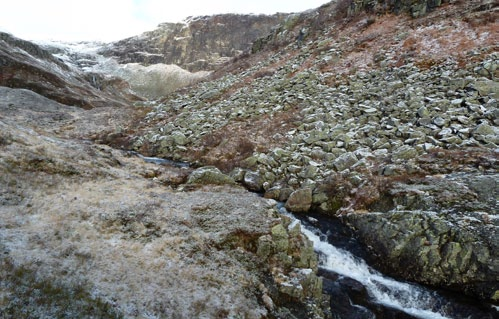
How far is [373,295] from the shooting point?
9.03 meters

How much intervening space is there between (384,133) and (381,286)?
348 inches

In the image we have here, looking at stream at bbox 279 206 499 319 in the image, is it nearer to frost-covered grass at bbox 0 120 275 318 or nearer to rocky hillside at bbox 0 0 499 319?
rocky hillside at bbox 0 0 499 319

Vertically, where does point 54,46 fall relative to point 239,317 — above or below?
above

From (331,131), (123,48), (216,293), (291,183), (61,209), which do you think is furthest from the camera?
(123,48)

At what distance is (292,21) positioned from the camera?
40.6 metres

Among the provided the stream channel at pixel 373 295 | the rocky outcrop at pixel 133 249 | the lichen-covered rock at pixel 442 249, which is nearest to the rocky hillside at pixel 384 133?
the lichen-covered rock at pixel 442 249

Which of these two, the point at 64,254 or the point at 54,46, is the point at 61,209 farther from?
the point at 54,46

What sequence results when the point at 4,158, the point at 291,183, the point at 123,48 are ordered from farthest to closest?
the point at 123,48 → the point at 291,183 → the point at 4,158

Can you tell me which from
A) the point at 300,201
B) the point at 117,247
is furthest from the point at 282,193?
the point at 117,247

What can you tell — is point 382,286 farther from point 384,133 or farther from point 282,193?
point 384,133

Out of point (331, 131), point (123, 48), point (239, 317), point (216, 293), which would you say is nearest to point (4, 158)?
point (216, 293)

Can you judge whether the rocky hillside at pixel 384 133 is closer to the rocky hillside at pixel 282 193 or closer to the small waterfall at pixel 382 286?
the rocky hillside at pixel 282 193

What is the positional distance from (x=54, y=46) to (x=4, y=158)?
208217 mm

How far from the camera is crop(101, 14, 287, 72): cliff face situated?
14450cm
